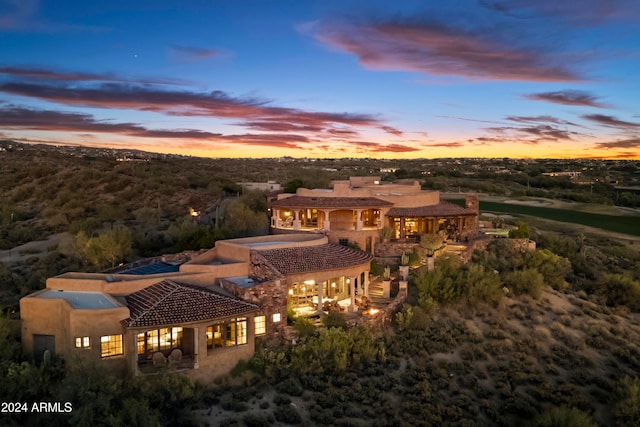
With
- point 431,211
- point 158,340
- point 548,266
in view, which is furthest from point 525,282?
point 158,340

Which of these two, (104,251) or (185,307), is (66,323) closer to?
(185,307)

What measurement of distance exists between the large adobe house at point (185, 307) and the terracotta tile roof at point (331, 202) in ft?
26.0

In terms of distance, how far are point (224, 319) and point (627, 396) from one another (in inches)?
563

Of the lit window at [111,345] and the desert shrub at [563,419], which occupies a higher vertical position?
the lit window at [111,345]

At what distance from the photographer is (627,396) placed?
19000 mm

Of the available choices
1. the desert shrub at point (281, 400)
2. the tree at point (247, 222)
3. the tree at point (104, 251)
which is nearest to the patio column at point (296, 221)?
the tree at point (247, 222)

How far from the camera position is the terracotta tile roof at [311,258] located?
23953 mm

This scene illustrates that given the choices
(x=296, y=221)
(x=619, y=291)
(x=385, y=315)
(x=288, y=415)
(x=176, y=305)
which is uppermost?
(x=296, y=221)

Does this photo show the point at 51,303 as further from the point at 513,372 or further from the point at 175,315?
the point at 513,372

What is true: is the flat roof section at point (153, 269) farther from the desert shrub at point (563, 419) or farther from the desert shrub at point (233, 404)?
the desert shrub at point (563, 419)

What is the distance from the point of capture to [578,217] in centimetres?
5766

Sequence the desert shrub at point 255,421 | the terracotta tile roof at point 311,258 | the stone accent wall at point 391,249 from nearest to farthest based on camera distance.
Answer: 1. the desert shrub at point 255,421
2. the terracotta tile roof at point 311,258
3. the stone accent wall at point 391,249

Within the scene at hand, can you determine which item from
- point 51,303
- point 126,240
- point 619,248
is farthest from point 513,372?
point 619,248

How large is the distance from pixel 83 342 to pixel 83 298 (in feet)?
7.44
